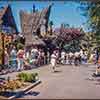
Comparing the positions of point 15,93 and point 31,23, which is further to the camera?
point 31,23

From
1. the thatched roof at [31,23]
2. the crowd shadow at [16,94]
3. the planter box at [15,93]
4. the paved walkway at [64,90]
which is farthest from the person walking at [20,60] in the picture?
the crowd shadow at [16,94]

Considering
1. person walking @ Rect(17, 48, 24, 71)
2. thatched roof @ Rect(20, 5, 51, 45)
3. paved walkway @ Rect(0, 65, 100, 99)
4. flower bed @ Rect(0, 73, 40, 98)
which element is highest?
thatched roof @ Rect(20, 5, 51, 45)

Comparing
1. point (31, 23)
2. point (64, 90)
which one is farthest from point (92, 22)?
point (31, 23)

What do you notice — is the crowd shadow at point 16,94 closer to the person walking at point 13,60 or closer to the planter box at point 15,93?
the planter box at point 15,93

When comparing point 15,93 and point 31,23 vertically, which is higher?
point 31,23

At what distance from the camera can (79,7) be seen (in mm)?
23984

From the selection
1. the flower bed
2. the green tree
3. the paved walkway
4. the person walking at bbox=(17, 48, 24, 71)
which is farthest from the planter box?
the person walking at bbox=(17, 48, 24, 71)

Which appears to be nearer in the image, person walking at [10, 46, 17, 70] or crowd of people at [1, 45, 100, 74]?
crowd of people at [1, 45, 100, 74]

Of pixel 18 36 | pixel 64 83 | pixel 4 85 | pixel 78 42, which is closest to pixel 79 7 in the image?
pixel 64 83

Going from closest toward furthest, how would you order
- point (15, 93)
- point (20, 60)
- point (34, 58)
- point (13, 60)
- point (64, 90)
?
point (15, 93) < point (64, 90) < point (20, 60) < point (13, 60) < point (34, 58)

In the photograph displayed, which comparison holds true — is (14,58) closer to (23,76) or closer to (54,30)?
(23,76)

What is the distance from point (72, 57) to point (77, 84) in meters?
19.6

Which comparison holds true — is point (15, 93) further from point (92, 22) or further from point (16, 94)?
point (92, 22)

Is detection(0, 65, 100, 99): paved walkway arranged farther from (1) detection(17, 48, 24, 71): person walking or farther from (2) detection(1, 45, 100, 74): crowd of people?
(1) detection(17, 48, 24, 71): person walking
